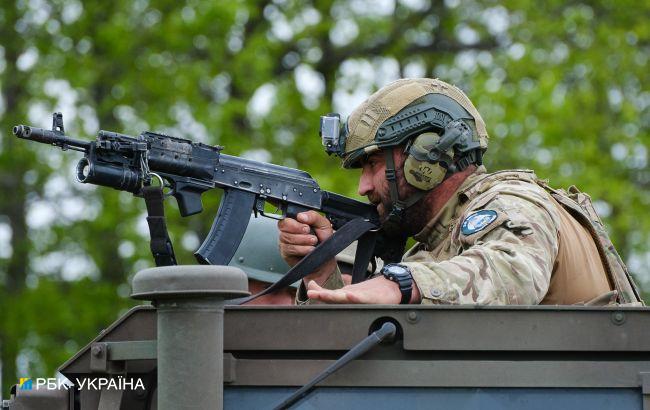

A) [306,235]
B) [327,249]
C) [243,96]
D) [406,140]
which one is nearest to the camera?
[327,249]

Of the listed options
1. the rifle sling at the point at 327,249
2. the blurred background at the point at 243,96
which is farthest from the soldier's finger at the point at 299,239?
the blurred background at the point at 243,96

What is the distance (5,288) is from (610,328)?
17.6 metres

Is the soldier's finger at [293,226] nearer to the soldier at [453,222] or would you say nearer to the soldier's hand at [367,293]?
the soldier at [453,222]

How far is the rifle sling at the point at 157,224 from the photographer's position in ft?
14.8

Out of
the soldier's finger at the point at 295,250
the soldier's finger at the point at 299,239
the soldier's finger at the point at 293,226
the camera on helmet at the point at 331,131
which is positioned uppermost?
the camera on helmet at the point at 331,131

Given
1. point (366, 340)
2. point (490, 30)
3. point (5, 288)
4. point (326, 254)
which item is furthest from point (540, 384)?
point (5, 288)

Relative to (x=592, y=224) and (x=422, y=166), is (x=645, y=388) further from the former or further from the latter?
(x=422, y=166)

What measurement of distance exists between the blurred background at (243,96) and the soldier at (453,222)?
11.9 metres

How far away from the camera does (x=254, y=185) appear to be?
5305 mm

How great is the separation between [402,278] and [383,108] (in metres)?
1.22

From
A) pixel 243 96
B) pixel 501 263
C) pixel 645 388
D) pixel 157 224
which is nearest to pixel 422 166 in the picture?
pixel 501 263

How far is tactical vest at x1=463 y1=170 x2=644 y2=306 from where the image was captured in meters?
4.72

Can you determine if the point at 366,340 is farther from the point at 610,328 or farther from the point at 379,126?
the point at 379,126

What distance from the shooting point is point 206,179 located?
16.8 ft
